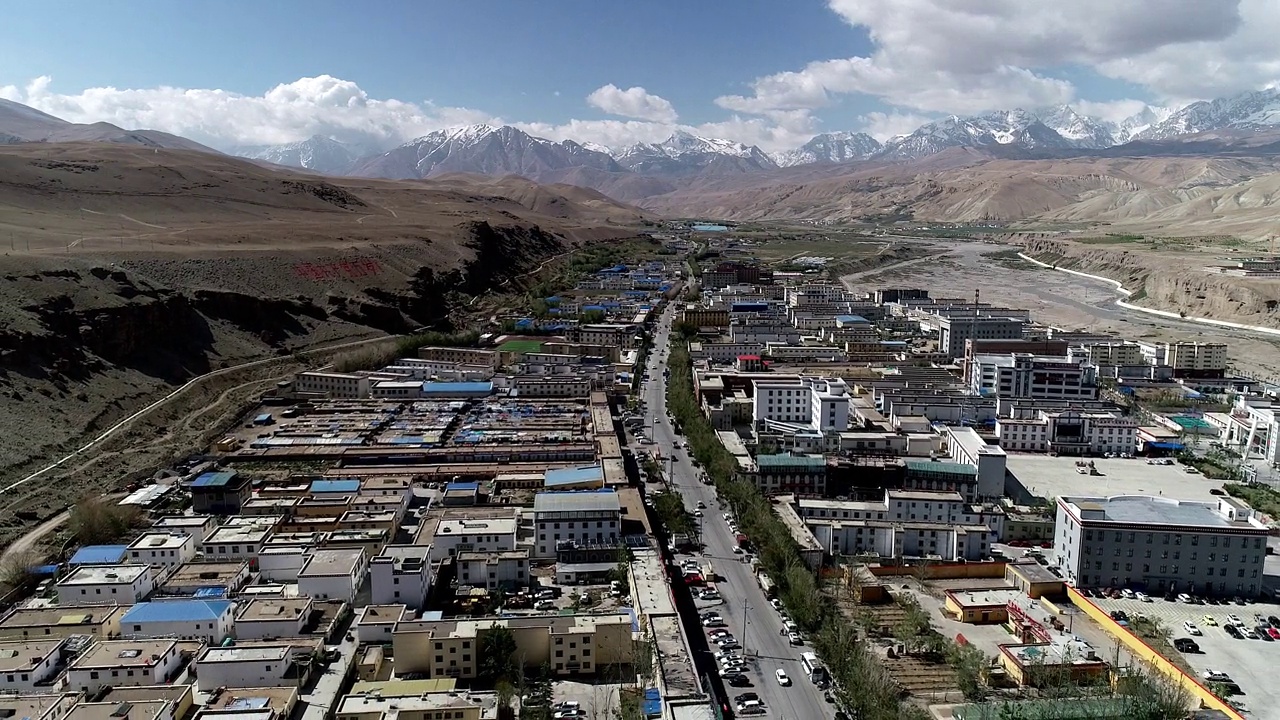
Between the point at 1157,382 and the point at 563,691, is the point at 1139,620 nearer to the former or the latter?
the point at 563,691

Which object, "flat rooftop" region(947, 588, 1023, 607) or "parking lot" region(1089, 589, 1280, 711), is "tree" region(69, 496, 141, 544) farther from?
"parking lot" region(1089, 589, 1280, 711)

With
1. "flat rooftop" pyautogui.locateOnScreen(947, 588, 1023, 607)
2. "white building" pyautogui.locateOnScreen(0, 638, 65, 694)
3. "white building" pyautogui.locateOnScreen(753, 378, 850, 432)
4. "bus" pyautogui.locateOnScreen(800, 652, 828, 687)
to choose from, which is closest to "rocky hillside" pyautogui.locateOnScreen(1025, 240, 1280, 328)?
"white building" pyautogui.locateOnScreen(753, 378, 850, 432)

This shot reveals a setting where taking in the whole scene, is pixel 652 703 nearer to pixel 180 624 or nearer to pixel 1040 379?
pixel 180 624

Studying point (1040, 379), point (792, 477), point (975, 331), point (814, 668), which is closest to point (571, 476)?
point (792, 477)

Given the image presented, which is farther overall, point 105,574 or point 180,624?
point 105,574

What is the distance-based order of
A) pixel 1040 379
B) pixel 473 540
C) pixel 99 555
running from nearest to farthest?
pixel 99 555, pixel 473 540, pixel 1040 379

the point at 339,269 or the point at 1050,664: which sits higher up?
the point at 339,269

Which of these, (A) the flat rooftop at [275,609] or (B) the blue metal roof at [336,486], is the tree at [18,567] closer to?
(A) the flat rooftop at [275,609]

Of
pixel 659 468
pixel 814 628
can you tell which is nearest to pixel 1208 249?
pixel 659 468
